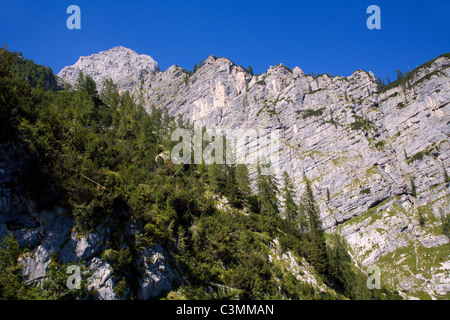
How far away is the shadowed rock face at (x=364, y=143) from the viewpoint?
88.9 metres

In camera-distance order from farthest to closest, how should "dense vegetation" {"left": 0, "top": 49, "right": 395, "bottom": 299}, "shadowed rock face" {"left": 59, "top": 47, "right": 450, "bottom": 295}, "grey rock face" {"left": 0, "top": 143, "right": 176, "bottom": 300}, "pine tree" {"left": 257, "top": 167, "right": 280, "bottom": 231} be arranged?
"shadowed rock face" {"left": 59, "top": 47, "right": 450, "bottom": 295} < "pine tree" {"left": 257, "top": 167, "right": 280, "bottom": 231} < "dense vegetation" {"left": 0, "top": 49, "right": 395, "bottom": 299} < "grey rock face" {"left": 0, "top": 143, "right": 176, "bottom": 300}

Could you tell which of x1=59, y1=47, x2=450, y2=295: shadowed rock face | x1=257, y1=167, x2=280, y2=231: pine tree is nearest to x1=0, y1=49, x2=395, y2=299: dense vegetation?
x1=257, y1=167, x2=280, y2=231: pine tree

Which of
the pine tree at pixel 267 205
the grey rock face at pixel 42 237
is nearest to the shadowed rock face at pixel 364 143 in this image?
the pine tree at pixel 267 205

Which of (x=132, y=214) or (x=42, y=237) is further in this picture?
(x=132, y=214)

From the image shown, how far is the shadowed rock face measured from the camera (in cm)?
8888

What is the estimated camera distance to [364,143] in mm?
114125

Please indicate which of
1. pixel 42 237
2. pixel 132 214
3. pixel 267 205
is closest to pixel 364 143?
pixel 267 205

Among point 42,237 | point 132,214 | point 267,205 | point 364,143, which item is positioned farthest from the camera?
point 364,143

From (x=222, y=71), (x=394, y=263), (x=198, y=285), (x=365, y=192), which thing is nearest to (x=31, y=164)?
(x=198, y=285)

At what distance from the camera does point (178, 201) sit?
29.5 metres

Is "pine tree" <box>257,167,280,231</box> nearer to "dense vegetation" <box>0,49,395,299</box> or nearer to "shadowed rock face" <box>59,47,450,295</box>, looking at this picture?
"dense vegetation" <box>0,49,395,299</box>

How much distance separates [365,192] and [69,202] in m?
114

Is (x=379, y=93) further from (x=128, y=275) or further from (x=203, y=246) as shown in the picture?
(x=128, y=275)

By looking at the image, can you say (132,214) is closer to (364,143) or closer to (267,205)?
(267,205)
